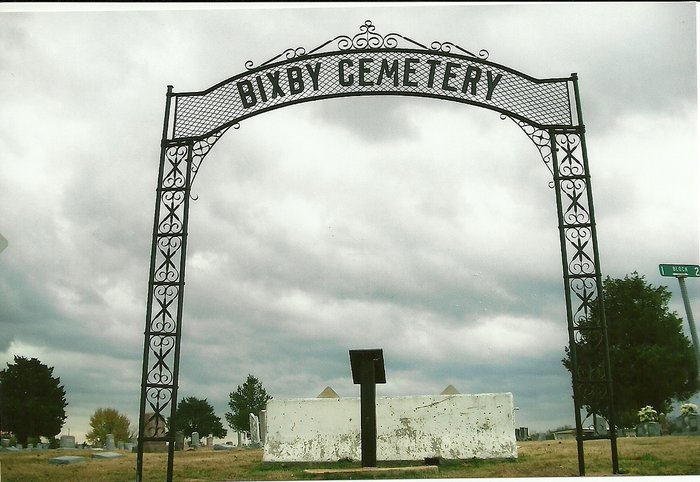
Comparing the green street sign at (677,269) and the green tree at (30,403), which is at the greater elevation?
the green street sign at (677,269)

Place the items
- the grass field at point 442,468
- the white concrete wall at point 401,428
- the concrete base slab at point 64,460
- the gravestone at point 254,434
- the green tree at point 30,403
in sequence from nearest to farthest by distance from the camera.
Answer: the grass field at point 442,468, the white concrete wall at point 401,428, the concrete base slab at point 64,460, the gravestone at point 254,434, the green tree at point 30,403

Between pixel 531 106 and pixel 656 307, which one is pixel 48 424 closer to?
pixel 656 307

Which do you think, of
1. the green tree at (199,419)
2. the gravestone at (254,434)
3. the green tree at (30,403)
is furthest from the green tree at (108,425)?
the gravestone at (254,434)

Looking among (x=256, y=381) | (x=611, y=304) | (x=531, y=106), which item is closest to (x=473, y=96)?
(x=531, y=106)

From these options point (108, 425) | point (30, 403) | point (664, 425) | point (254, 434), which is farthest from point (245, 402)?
point (664, 425)

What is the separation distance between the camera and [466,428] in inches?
434

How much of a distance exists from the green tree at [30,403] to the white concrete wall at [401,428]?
2278cm

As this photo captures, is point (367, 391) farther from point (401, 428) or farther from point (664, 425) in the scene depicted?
point (664, 425)

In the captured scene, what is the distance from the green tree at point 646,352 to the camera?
24516 mm

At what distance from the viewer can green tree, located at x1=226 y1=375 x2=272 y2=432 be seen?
53.2m

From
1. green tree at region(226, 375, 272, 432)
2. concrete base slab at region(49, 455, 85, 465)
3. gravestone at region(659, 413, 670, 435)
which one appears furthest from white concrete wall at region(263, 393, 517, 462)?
green tree at region(226, 375, 272, 432)

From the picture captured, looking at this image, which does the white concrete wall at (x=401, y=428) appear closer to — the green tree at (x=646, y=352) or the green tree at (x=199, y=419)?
the green tree at (x=646, y=352)

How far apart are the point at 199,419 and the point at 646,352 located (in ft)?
137

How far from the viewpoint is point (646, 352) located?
971 inches
